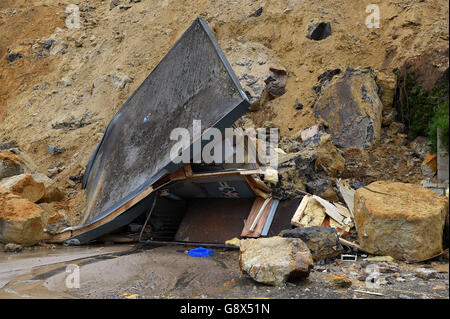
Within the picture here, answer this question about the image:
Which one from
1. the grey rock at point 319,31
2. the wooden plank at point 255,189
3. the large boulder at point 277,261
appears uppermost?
the grey rock at point 319,31

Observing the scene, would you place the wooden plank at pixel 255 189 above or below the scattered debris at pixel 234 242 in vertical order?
above

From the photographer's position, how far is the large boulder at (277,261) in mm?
3596

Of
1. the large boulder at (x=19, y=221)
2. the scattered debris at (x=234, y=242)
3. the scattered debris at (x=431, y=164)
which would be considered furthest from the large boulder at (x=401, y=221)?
the large boulder at (x=19, y=221)

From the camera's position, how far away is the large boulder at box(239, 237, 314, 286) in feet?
Result: 11.8

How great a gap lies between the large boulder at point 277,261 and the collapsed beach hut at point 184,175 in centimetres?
196

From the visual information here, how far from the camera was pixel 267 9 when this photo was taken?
1266 centimetres

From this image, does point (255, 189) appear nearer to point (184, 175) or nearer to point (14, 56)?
point (184, 175)

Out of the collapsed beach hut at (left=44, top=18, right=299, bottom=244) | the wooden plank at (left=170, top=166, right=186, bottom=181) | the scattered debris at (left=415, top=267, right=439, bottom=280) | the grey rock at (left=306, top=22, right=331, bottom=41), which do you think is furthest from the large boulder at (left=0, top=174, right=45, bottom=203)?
the grey rock at (left=306, top=22, right=331, bottom=41)

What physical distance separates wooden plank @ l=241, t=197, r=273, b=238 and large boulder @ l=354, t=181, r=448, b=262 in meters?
1.58

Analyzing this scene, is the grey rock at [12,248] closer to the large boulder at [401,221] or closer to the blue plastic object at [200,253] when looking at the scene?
the blue plastic object at [200,253]

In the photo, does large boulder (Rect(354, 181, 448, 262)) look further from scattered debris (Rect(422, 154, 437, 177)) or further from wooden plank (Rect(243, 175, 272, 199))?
wooden plank (Rect(243, 175, 272, 199))

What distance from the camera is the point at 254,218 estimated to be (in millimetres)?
6109

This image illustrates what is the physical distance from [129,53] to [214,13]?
10.8 ft

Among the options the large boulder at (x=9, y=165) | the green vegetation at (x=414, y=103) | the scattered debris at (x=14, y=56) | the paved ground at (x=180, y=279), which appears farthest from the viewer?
the scattered debris at (x=14, y=56)
